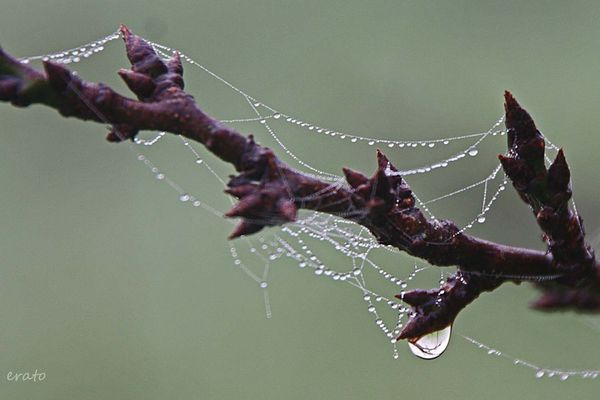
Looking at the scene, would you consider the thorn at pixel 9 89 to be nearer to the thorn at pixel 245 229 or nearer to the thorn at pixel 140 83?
the thorn at pixel 140 83

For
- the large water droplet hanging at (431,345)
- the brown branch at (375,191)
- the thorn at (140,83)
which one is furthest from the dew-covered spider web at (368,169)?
the thorn at (140,83)

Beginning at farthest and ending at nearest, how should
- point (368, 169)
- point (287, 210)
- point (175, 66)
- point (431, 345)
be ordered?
point (368, 169)
point (431, 345)
point (175, 66)
point (287, 210)

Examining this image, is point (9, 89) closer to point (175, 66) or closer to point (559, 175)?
point (175, 66)

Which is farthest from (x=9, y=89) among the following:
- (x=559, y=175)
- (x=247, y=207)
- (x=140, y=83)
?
(x=559, y=175)

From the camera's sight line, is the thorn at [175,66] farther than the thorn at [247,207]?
Yes

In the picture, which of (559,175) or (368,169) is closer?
(559,175)

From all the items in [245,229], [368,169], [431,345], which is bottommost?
[368,169]

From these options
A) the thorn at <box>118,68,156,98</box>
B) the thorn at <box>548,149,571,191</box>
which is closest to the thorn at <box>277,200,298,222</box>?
the thorn at <box>118,68,156,98</box>

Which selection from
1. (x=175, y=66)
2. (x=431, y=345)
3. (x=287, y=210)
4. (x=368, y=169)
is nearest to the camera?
(x=287, y=210)

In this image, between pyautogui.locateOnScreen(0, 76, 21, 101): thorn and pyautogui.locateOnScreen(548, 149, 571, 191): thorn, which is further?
pyautogui.locateOnScreen(548, 149, 571, 191): thorn

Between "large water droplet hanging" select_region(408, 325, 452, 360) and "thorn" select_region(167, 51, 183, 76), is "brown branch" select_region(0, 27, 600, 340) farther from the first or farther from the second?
"large water droplet hanging" select_region(408, 325, 452, 360)
